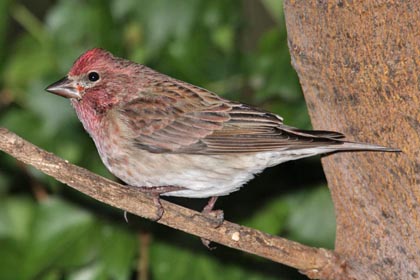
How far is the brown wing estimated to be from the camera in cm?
496

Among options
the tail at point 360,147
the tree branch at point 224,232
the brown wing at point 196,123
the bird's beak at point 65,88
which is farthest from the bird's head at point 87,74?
the tail at point 360,147

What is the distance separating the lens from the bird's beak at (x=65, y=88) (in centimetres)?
508

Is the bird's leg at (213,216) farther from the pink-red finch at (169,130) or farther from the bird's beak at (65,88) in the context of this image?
the bird's beak at (65,88)

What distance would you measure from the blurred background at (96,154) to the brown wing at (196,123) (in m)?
0.20

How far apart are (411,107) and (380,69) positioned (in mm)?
245

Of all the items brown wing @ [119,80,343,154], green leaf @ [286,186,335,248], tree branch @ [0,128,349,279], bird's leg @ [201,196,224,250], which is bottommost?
tree branch @ [0,128,349,279]

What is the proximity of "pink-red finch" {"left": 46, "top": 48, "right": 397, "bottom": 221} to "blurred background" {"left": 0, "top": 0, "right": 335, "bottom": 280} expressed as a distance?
0.19 meters

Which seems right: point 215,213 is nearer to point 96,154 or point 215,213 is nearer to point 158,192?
point 158,192

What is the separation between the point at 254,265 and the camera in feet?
18.4

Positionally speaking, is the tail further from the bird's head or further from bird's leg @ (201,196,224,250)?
the bird's head

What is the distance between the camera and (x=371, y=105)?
4.04m

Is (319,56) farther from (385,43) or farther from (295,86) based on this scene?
(295,86)

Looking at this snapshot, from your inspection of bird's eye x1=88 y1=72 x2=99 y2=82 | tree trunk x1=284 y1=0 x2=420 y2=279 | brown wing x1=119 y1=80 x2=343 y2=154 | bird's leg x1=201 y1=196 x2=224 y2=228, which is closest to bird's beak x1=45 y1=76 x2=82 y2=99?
bird's eye x1=88 y1=72 x2=99 y2=82

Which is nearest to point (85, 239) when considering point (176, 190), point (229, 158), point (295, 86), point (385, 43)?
point (176, 190)
